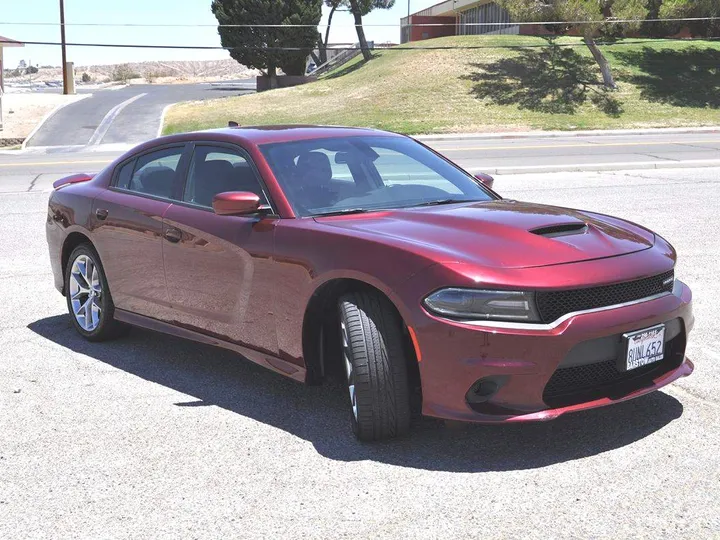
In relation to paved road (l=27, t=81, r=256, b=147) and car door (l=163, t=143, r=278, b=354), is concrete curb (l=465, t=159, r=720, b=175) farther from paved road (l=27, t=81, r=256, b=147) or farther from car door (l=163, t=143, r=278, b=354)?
paved road (l=27, t=81, r=256, b=147)

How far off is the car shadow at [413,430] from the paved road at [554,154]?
1262 centimetres

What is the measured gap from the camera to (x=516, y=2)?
1502 inches

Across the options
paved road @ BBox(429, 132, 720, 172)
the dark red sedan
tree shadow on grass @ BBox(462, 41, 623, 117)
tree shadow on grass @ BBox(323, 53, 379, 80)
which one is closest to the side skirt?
the dark red sedan

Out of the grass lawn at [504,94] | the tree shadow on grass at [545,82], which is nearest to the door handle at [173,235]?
the grass lawn at [504,94]

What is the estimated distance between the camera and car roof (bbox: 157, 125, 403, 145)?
5.45 metres

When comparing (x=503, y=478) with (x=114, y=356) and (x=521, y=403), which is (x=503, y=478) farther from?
(x=114, y=356)

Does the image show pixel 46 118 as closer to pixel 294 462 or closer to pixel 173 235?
pixel 173 235

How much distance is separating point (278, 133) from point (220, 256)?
903 mm

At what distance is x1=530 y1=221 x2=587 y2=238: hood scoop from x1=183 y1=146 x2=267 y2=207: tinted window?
61.8 inches

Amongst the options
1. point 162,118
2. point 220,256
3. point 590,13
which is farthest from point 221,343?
point 162,118

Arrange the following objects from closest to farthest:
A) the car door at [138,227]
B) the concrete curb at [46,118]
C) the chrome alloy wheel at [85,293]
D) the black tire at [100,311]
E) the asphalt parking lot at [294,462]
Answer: the asphalt parking lot at [294,462] → the car door at [138,227] → the black tire at [100,311] → the chrome alloy wheel at [85,293] → the concrete curb at [46,118]

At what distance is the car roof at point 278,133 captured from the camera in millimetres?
5449

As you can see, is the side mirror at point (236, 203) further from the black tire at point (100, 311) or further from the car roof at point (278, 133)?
the black tire at point (100, 311)

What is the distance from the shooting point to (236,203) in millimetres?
4832
